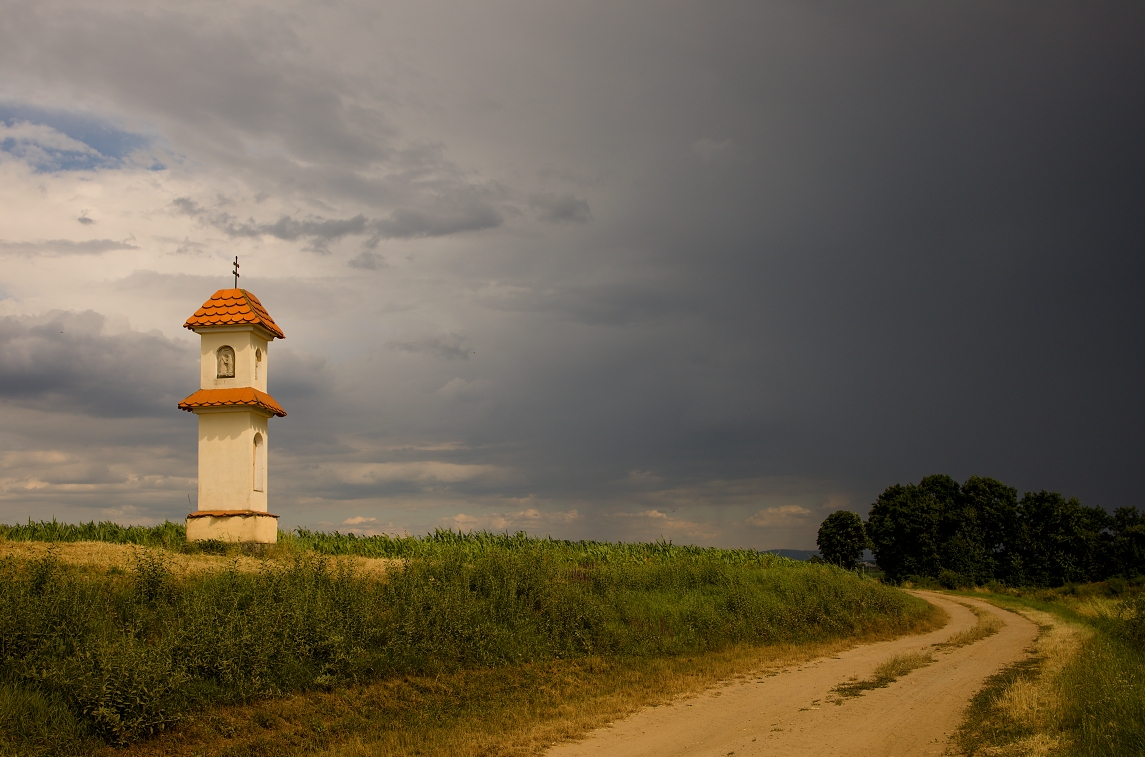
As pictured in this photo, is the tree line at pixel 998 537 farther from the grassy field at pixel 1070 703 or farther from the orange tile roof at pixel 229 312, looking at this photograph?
the orange tile roof at pixel 229 312

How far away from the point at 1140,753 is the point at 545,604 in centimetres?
1085

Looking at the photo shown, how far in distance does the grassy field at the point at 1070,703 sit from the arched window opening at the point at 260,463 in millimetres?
15907

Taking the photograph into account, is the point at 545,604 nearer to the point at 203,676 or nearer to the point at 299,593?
the point at 299,593

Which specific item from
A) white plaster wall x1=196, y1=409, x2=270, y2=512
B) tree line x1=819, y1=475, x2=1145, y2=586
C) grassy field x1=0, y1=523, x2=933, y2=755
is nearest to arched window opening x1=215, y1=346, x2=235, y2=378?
white plaster wall x1=196, y1=409, x2=270, y2=512

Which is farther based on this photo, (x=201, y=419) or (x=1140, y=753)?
(x=201, y=419)

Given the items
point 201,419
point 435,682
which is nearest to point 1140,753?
point 435,682

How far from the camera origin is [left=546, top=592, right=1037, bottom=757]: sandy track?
980cm

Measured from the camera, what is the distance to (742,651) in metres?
17.8

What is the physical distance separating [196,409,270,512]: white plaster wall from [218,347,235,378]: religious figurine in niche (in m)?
1.05

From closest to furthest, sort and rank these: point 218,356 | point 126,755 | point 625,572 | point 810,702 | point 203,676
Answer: point 126,755
point 203,676
point 810,702
point 218,356
point 625,572

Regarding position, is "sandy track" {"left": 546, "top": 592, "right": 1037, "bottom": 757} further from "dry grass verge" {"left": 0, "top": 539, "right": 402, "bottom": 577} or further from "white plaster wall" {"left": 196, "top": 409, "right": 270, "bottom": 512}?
"white plaster wall" {"left": 196, "top": 409, "right": 270, "bottom": 512}

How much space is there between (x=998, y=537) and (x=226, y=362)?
5974 cm

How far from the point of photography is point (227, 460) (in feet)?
60.0

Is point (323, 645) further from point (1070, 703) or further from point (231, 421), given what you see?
point (1070, 703)
